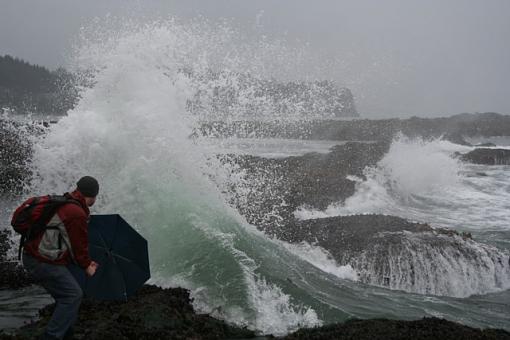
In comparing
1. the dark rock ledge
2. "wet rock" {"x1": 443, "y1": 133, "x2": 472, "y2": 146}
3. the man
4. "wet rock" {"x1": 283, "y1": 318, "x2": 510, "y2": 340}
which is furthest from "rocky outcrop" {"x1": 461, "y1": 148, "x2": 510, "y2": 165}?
the man

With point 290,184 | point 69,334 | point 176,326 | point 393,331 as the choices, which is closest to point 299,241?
point 393,331

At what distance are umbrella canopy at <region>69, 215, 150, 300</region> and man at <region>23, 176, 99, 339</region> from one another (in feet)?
2.68

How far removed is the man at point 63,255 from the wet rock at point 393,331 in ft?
9.50

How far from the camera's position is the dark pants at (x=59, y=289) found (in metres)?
4.49

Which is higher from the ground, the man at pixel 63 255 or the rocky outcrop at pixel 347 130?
the rocky outcrop at pixel 347 130

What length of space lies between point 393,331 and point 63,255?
4382 mm

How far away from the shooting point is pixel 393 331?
601 centimetres

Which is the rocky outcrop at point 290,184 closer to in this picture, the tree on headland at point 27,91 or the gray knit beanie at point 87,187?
the gray knit beanie at point 87,187

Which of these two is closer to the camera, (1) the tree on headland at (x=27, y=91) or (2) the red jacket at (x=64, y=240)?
(2) the red jacket at (x=64, y=240)

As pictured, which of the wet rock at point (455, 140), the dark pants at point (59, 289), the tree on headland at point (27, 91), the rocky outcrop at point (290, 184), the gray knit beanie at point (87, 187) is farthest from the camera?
the tree on headland at point (27, 91)

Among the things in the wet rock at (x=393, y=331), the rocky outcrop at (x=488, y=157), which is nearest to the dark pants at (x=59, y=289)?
the wet rock at (x=393, y=331)

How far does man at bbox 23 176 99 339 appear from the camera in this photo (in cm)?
438

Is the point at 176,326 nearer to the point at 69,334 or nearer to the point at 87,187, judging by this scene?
the point at 69,334

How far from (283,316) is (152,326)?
234cm
